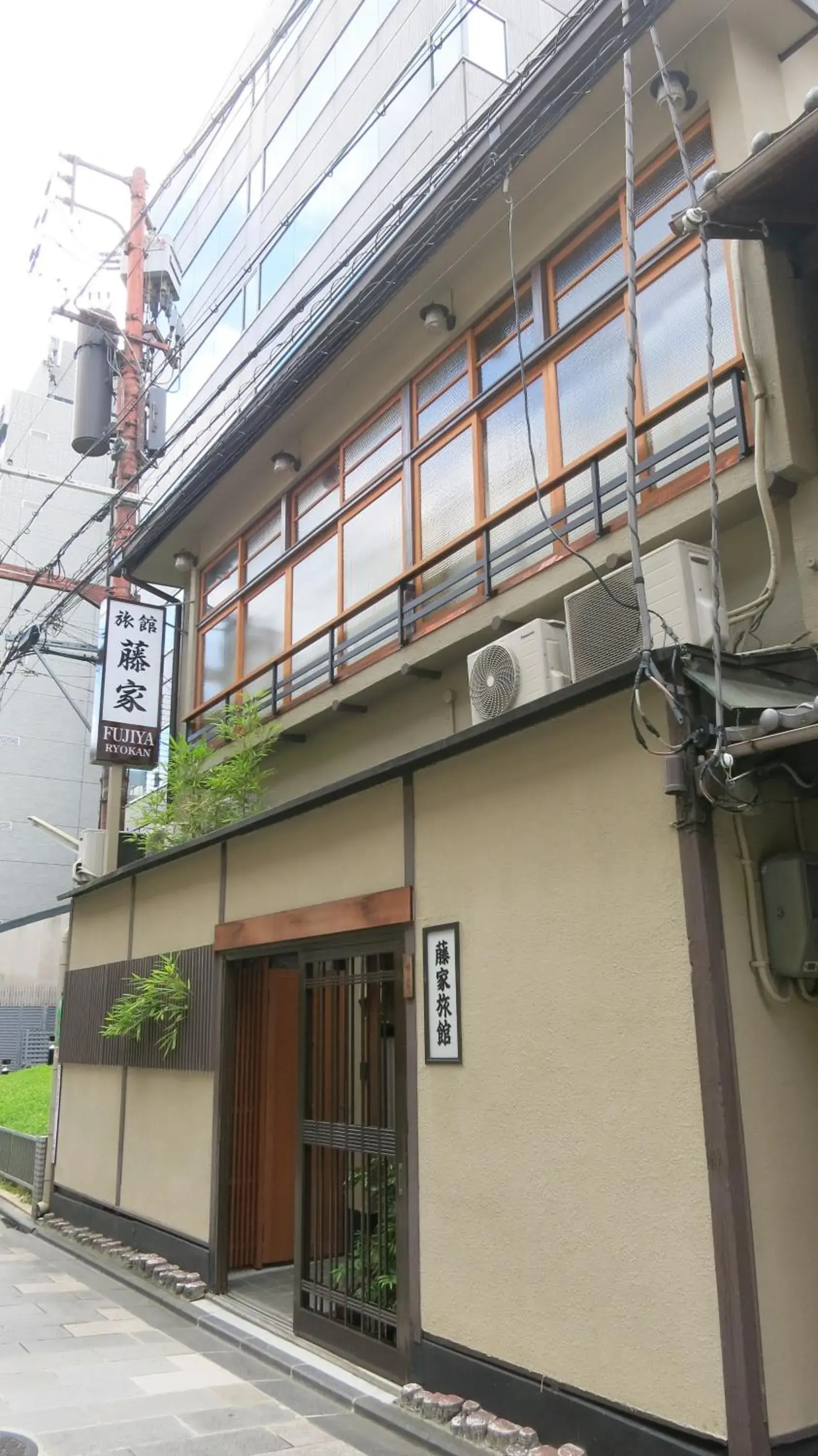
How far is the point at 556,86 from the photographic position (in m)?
7.69

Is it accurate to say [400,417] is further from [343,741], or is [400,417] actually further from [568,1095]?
[568,1095]

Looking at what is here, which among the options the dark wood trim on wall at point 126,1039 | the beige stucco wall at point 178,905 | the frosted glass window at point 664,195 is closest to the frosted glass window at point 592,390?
the frosted glass window at point 664,195

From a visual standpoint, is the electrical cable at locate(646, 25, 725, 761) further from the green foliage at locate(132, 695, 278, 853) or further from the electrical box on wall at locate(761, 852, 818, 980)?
the green foliage at locate(132, 695, 278, 853)

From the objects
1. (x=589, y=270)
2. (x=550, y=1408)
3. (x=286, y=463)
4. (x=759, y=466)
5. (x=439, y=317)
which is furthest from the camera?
(x=286, y=463)

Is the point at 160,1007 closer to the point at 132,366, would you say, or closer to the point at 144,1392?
the point at 144,1392

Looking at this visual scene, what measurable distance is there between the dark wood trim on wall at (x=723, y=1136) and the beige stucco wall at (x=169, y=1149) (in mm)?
5532

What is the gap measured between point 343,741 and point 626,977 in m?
5.93

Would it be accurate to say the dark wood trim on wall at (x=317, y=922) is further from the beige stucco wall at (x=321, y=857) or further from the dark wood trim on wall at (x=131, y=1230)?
the dark wood trim on wall at (x=131, y=1230)

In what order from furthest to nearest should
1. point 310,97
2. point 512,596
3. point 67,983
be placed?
point 310,97
point 67,983
point 512,596

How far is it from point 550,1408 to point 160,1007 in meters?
5.65

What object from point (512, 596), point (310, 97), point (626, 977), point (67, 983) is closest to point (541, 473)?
point (512, 596)

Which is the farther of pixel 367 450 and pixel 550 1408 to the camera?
pixel 367 450

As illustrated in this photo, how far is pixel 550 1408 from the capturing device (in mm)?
4945

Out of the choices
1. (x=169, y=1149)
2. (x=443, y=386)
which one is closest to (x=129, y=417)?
(x=443, y=386)
